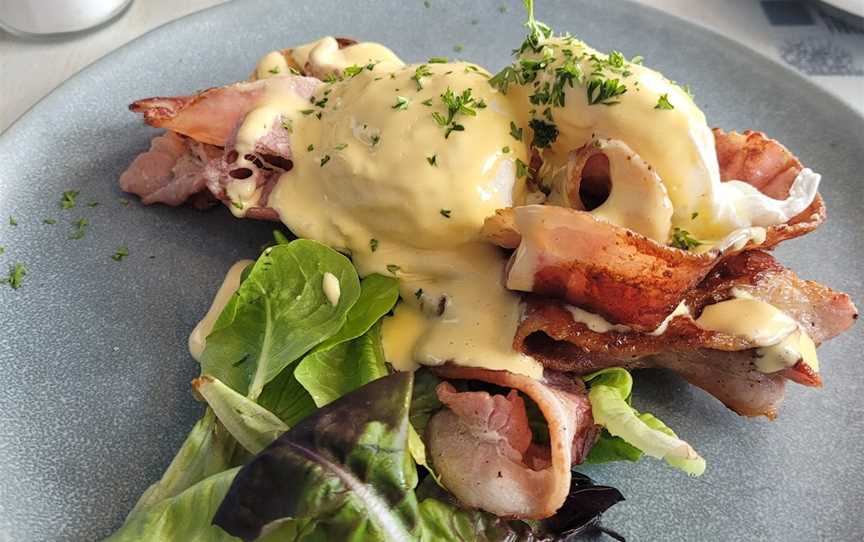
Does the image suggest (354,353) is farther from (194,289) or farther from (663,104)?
(663,104)

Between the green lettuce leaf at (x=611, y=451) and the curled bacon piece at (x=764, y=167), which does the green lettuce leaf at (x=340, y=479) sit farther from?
the curled bacon piece at (x=764, y=167)

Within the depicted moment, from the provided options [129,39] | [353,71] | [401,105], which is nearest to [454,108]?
[401,105]

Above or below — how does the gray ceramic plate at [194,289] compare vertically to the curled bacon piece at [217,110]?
below

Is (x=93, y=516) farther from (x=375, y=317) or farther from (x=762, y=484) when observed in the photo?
(x=762, y=484)

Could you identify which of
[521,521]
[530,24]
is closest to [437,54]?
[530,24]

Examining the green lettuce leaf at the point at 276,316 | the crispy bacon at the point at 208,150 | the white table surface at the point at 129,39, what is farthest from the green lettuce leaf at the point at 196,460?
the white table surface at the point at 129,39

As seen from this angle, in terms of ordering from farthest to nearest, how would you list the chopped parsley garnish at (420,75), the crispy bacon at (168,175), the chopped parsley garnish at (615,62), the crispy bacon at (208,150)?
the crispy bacon at (168,175), the crispy bacon at (208,150), the chopped parsley garnish at (420,75), the chopped parsley garnish at (615,62)
